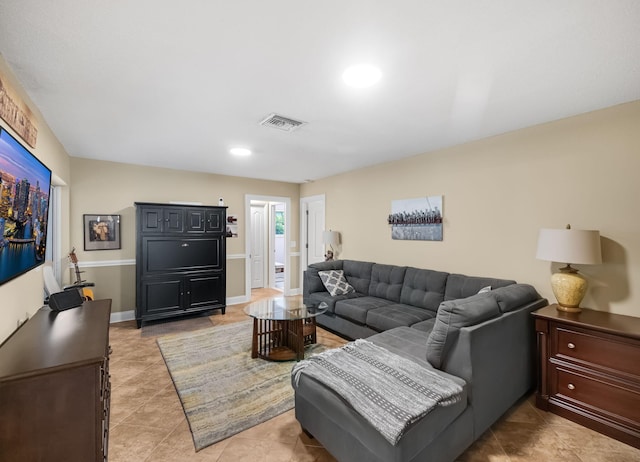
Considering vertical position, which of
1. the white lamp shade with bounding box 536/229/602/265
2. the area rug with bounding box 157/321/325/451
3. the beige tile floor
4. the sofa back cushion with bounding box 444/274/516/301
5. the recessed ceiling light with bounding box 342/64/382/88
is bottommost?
the beige tile floor

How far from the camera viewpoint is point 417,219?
3.95m

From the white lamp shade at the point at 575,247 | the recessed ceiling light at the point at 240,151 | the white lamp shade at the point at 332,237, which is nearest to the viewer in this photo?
the white lamp shade at the point at 575,247

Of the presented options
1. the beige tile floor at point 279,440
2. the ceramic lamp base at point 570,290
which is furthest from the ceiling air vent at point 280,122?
the ceramic lamp base at point 570,290

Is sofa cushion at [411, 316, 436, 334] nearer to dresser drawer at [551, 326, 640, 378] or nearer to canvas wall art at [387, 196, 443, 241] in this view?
dresser drawer at [551, 326, 640, 378]

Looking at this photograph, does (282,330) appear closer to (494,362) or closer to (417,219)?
(494,362)

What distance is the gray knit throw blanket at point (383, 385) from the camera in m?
1.48

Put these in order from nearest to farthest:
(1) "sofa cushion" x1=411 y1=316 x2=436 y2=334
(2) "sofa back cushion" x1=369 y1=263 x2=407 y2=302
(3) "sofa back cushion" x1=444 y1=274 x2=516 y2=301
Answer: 1. (1) "sofa cushion" x1=411 y1=316 x2=436 y2=334
2. (3) "sofa back cushion" x1=444 y1=274 x2=516 y2=301
3. (2) "sofa back cushion" x1=369 y1=263 x2=407 y2=302

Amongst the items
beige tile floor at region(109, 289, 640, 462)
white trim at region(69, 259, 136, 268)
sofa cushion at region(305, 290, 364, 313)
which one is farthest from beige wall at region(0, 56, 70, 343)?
sofa cushion at region(305, 290, 364, 313)

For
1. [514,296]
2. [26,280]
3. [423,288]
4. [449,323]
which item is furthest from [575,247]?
[26,280]

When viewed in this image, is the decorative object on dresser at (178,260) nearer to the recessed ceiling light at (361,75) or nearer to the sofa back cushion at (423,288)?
the sofa back cushion at (423,288)

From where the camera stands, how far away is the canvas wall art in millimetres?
3746

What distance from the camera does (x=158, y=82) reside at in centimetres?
206

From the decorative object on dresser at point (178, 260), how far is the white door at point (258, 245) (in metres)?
2.07

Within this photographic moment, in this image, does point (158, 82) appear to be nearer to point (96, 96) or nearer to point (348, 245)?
point (96, 96)
